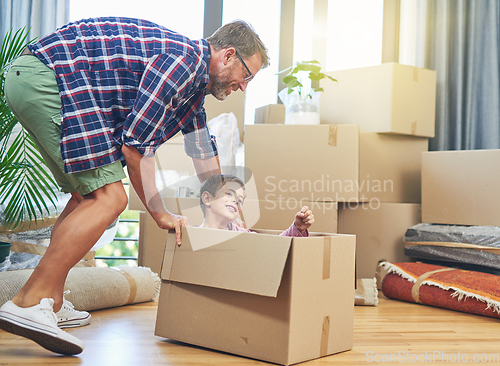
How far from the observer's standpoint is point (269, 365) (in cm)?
99

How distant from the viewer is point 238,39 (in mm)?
1098

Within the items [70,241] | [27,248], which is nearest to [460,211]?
[70,241]

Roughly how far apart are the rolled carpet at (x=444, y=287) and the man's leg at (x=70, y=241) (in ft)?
4.07

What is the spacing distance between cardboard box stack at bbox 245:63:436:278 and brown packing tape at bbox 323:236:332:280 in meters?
0.85

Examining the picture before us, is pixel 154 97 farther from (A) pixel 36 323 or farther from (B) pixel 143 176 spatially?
(A) pixel 36 323

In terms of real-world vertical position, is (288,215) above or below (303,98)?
below

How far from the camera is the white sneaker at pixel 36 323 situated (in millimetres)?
915

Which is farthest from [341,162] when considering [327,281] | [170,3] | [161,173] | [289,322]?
[170,3]

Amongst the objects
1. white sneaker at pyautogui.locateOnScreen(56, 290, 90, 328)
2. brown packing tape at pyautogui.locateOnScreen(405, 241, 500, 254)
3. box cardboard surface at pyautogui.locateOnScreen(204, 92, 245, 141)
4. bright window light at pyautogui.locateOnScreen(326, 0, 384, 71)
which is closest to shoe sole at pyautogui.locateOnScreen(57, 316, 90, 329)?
white sneaker at pyautogui.locateOnScreen(56, 290, 90, 328)

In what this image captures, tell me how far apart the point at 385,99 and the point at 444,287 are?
2.92ft

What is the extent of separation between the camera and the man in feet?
3.19

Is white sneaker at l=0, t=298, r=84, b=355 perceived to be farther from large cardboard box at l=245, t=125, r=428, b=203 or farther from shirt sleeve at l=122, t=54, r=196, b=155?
large cardboard box at l=245, t=125, r=428, b=203

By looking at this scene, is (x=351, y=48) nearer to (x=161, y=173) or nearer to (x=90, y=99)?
(x=161, y=173)

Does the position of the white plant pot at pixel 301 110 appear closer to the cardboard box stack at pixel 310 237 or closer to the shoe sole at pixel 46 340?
the cardboard box stack at pixel 310 237
